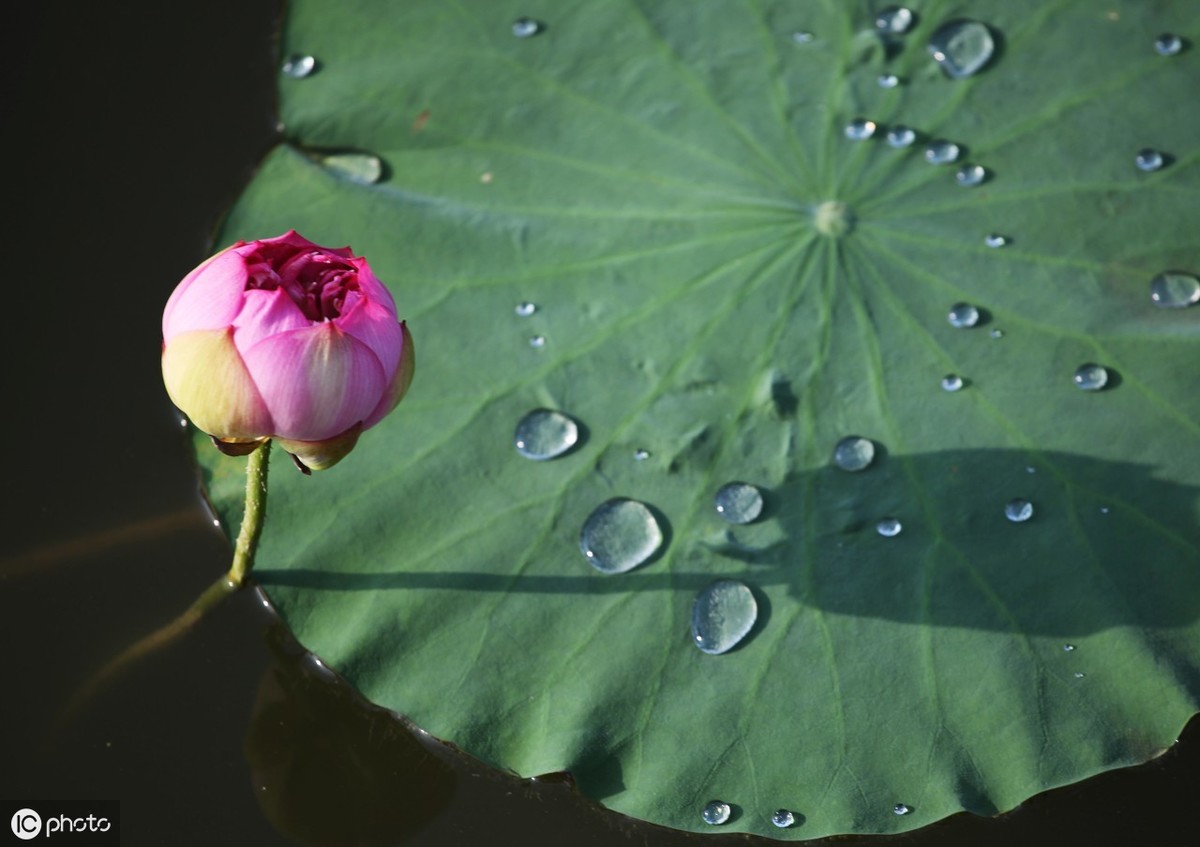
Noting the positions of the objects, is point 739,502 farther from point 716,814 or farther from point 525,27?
point 525,27

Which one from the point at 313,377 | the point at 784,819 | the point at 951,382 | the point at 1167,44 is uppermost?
the point at 313,377

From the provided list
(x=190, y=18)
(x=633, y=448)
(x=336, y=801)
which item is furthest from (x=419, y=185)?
(x=336, y=801)

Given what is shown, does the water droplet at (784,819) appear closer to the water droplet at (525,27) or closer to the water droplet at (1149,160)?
the water droplet at (1149,160)

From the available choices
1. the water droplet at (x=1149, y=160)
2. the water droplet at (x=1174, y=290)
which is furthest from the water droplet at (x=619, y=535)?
the water droplet at (x=1149, y=160)

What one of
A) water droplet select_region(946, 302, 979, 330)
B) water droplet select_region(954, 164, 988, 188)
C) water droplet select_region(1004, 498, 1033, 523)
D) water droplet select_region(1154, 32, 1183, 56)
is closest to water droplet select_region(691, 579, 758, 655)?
water droplet select_region(1004, 498, 1033, 523)

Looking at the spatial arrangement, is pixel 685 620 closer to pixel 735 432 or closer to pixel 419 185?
pixel 735 432

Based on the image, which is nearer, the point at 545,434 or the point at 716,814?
the point at 716,814

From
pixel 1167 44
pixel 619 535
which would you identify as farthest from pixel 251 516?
pixel 1167 44
